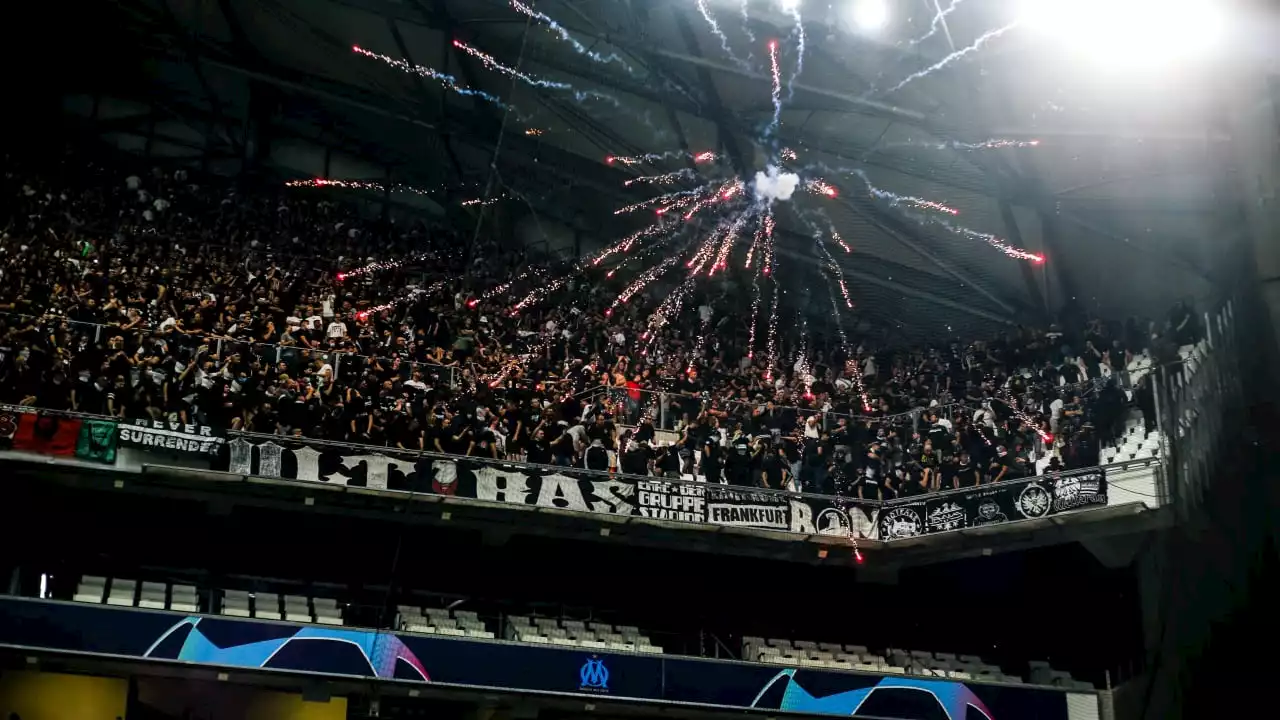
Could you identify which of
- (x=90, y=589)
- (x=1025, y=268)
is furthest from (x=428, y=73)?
(x=1025, y=268)

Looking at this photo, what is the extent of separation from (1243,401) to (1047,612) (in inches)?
392

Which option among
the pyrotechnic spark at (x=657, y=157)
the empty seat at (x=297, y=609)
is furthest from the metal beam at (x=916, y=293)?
the empty seat at (x=297, y=609)

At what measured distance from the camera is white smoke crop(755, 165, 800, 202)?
27938 millimetres

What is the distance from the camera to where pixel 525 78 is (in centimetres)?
2797

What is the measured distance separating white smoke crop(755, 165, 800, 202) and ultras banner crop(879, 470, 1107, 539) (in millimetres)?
7637

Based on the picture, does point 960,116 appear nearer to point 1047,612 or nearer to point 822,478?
point 822,478

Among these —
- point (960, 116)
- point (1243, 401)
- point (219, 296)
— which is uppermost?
point (960, 116)

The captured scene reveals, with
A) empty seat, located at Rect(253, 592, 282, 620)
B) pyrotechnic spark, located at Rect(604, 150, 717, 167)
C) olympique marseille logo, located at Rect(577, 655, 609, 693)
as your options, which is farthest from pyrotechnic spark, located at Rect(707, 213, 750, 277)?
empty seat, located at Rect(253, 592, 282, 620)

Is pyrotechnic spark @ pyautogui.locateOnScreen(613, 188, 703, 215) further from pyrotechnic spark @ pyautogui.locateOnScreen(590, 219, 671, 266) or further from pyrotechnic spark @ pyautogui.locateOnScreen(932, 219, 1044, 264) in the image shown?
pyrotechnic spark @ pyautogui.locateOnScreen(932, 219, 1044, 264)

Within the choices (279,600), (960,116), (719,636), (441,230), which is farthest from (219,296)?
(960,116)

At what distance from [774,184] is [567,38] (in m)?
5.61

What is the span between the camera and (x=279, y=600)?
22.2 metres

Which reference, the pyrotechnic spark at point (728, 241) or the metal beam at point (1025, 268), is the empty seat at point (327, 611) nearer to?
the pyrotechnic spark at point (728, 241)

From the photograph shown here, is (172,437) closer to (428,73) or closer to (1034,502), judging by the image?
(428,73)
